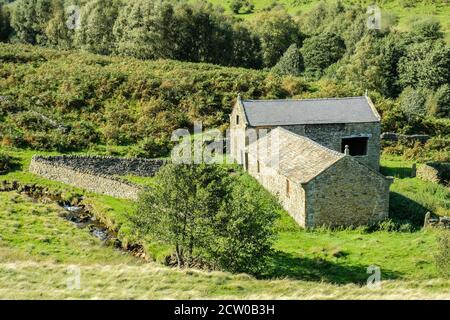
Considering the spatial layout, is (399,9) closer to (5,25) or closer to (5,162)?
(5,25)

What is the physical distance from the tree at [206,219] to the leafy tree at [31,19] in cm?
7131

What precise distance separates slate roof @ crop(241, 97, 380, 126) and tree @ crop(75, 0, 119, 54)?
146ft

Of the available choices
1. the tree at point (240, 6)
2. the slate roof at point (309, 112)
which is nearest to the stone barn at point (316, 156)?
the slate roof at point (309, 112)

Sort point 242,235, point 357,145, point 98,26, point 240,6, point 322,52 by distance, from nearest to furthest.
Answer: point 242,235
point 357,145
point 98,26
point 322,52
point 240,6

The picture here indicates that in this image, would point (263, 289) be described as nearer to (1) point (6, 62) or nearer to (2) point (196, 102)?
(2) point (196, 102)

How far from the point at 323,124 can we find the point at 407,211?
1116 centimetres

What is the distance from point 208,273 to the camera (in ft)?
64.3

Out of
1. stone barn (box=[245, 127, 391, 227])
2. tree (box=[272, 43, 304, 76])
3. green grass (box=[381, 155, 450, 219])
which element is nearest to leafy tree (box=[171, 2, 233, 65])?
tree (box=[272, 43, 304, 76])

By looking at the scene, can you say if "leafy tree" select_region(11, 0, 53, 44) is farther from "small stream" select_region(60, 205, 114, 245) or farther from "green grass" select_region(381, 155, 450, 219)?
"green grass" select_region(381, 155, 450, 219)

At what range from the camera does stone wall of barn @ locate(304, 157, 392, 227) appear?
90.7 ft

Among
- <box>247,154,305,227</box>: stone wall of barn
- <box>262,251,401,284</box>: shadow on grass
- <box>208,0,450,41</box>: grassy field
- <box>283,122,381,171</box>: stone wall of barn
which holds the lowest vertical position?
<box>262,251,401,284</box>: shadow on grass

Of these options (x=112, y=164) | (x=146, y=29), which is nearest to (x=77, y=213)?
(x=112, y=164)

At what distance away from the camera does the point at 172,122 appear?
50.3m

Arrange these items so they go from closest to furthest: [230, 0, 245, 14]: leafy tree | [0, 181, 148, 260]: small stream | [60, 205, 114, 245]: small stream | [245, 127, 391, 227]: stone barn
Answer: [0, 181, 148, 260]: small stream
[245, 127, 391, 227]: stone barn
[60, 205, 114, 245]: small stream
[230, 0, 245, 14]: leafy tree
